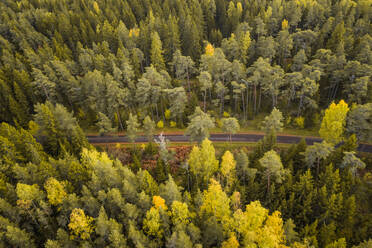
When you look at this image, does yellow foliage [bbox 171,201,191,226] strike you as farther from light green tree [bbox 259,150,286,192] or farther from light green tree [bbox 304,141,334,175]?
light green tree [bbox 304,141,334,175]

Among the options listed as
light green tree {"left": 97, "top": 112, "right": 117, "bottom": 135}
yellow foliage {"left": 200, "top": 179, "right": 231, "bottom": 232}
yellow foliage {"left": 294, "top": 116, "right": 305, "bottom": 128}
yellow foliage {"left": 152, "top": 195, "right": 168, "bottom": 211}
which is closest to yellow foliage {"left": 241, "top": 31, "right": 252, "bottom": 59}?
yellow foliage {"left": 294, "top": 116, "right": 305, "bottom": 128}

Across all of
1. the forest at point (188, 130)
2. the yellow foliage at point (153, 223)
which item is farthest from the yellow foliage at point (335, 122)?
the yellow foliage at point (153, 223)

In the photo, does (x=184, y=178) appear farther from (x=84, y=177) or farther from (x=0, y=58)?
(x=0, y=58)

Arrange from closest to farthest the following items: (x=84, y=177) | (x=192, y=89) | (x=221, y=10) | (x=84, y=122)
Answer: (x=84, y=177) < (x=84, y=122) < (x=192, y=89) < (x=221, y=10)

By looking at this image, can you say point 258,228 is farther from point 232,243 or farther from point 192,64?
point 192,64

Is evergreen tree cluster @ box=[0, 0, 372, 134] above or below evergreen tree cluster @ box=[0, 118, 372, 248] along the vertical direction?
above

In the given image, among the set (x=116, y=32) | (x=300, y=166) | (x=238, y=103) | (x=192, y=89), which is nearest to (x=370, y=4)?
(x=238, y=103)
